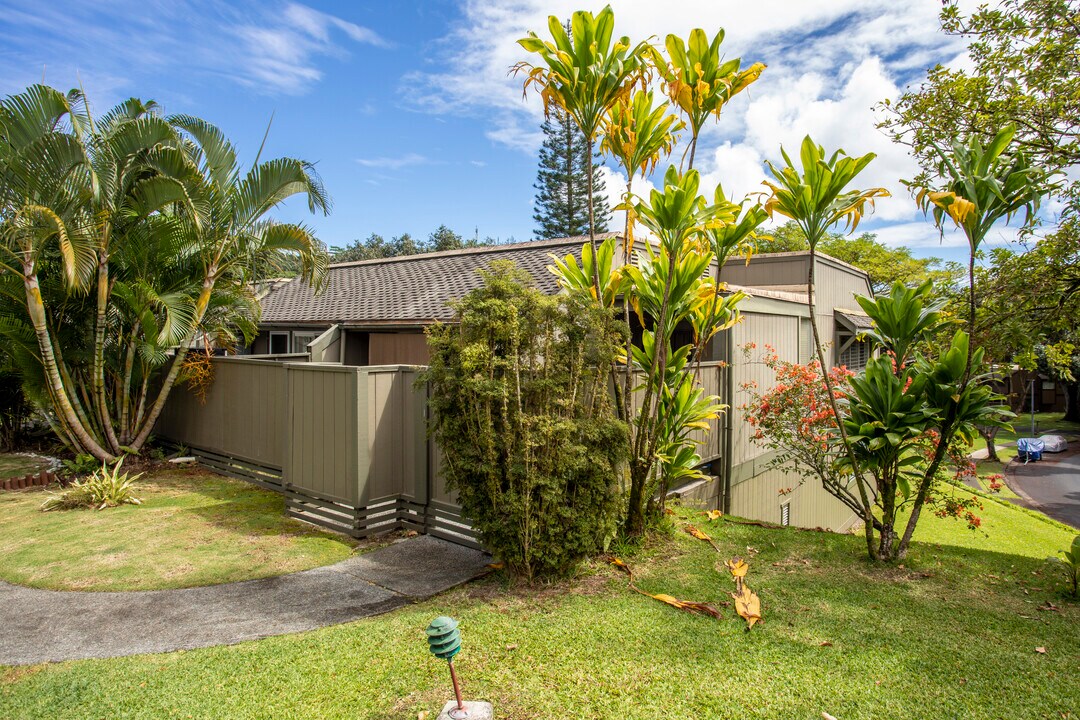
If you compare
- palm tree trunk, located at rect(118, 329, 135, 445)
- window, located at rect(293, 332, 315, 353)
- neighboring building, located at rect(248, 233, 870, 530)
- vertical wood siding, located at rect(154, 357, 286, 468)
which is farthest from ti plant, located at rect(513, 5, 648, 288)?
window, located at rect(293, 332, 315, 353)

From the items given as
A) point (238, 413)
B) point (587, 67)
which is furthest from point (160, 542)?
point (587, 67)

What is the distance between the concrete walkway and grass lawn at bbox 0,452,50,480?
510cm

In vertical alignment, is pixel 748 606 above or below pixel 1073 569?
Result: below

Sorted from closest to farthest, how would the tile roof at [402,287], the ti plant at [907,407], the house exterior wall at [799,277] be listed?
the ti plant at [907,407], the tile roof at [402,287], the house exterior wall at [799,277]

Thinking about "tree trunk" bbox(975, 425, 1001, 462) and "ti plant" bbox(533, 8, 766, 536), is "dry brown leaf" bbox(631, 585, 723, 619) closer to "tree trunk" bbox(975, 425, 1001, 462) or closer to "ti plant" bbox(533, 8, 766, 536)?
"ti plant" bbox(533, 8, 766, 536)

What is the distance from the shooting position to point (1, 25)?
7.55 meters

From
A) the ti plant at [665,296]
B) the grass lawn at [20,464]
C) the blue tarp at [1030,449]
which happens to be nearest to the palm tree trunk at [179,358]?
the grass lawn at [20,464]

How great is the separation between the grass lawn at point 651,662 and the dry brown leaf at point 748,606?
0.08 m

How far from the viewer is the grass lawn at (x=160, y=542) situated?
522 cm

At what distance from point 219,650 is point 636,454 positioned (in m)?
3.45

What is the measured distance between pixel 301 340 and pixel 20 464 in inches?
207

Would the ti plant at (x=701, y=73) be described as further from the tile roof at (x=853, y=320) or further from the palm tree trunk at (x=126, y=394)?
the tile roof at (x=853, y=320)

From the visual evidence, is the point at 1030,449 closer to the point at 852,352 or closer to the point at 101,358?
the point at 852,352

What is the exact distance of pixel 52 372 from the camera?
8.40 m
